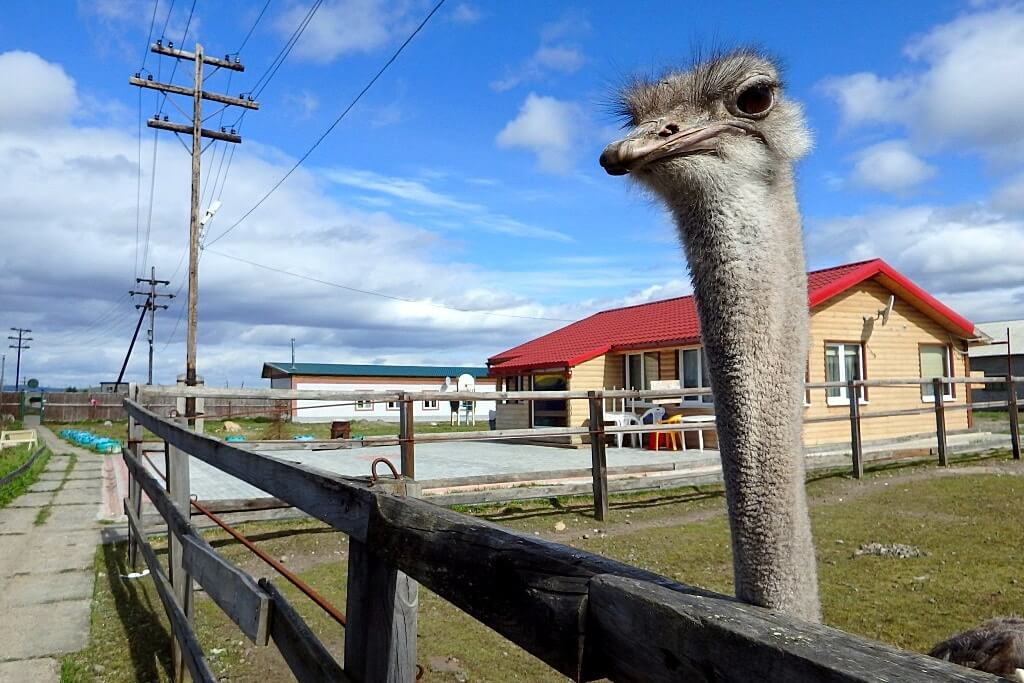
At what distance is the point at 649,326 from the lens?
63.2ft

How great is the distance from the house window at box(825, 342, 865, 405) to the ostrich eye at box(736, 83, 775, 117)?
14926 millimetres

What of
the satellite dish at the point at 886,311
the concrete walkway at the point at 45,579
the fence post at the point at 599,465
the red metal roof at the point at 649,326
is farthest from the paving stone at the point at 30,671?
the satellite dish at the point at 886,311

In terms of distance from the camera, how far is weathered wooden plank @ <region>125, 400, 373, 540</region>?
1.65 metres

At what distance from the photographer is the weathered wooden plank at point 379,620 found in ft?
A: 4.80

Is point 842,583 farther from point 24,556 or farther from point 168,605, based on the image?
point 24,556

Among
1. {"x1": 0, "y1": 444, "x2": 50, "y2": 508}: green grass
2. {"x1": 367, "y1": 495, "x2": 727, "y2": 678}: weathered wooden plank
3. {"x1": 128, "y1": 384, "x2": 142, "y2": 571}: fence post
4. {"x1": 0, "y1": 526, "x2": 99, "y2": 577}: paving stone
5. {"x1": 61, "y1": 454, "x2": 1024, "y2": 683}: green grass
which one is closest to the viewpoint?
{"x1": 367, "y1": 495, "x2": 727, "y2": 678}: weathered wooden plank

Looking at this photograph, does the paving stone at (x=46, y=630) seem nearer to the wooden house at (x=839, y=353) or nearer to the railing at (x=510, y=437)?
the railing at (x=510, y=437)

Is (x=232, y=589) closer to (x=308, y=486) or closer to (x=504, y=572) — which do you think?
(x=308, y=486)

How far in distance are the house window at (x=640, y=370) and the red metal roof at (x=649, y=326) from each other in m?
0.48

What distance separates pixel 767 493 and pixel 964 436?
18173mm

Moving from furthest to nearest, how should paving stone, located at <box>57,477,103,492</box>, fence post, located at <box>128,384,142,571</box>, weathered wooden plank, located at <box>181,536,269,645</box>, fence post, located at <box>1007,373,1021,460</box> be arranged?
fence post, located at <box>1007,373,1021,460</box> → paving stone, located at <box>57,477,103,492</box> → fence post, located at <box>128,384,142,571</box> → weathered wooden plank, located at <box>181,536,269,645</box>

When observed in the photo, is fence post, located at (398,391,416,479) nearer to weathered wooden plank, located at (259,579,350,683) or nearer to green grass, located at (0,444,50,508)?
weathered wooden plank, located at (259,579,350,683)

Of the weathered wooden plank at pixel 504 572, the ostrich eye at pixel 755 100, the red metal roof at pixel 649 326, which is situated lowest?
the weathered wooden plank at pixel 504 572

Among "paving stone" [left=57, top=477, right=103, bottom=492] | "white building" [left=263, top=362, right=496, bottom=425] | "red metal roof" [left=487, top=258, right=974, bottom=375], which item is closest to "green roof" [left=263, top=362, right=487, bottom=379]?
"white building" [left=263, top=362, right=496, bottom=425]
